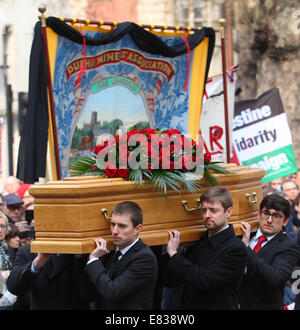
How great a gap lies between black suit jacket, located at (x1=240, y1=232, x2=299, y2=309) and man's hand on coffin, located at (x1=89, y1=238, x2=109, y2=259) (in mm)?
1053

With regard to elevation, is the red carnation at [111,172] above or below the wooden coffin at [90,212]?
above

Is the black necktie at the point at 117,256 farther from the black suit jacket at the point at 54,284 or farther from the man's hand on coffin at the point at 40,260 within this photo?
the man's hand on coffin at the point at 40,260

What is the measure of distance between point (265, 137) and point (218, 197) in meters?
4.88

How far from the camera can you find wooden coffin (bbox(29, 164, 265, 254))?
4.53 meters

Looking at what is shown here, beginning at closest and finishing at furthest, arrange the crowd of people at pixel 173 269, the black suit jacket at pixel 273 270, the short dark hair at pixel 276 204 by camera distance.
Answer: the crowd of people at pixel 173 269 → the black suit jacket at pixel 273 270 → the short dark hair at pixel 276 204

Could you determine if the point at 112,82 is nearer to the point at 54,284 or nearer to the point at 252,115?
the point at 54,284

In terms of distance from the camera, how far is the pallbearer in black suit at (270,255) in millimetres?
5141

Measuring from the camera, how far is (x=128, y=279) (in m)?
4.34

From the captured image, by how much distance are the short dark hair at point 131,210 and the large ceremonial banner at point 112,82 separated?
1879 mm

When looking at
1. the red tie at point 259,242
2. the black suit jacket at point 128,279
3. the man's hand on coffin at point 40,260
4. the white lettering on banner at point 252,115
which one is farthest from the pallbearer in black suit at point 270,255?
the white lettering on banner at point 252,115

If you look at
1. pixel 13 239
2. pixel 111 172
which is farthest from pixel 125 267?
pixel 13 239

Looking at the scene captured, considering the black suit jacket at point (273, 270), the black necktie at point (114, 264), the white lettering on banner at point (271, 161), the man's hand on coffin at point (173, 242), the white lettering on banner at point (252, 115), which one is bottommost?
the black suit jacket at point (273, 270)
